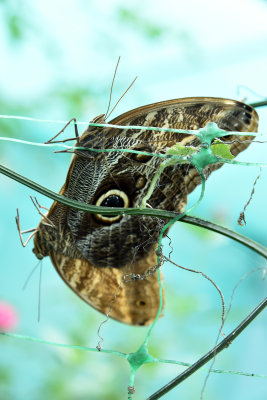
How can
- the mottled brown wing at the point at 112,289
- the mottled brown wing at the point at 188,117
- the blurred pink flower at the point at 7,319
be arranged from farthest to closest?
the blurred pink flower at the point at 7,319
the mottled brown wing at the point at 112,289
the mottled brown wing at the point at 188,117

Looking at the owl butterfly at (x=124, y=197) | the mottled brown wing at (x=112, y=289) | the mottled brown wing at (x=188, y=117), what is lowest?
the mottled brown wing at (x=112, y=289)

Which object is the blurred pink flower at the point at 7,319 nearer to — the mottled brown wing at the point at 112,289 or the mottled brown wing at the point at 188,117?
the mottled brown wing at the point at 112,289

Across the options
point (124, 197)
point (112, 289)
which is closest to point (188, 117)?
point (124, 197)

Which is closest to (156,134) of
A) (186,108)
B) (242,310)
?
(186,108)

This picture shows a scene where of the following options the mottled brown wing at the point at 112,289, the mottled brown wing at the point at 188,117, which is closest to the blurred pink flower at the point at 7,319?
the mottled brown wing at the point at 112,289

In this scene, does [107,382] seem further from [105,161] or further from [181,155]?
[181,155]

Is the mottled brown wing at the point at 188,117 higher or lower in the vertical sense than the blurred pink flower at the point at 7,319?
higher

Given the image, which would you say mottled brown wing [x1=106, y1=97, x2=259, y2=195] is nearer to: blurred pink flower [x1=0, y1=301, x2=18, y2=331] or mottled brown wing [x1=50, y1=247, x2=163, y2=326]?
mottled brown wing [x1=50, y1=247, x2=163, y2=326]
